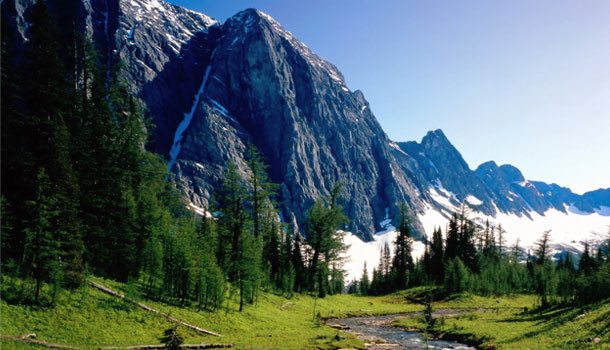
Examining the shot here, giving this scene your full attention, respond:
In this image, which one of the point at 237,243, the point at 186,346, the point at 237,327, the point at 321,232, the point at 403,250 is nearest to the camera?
the point at 186,346

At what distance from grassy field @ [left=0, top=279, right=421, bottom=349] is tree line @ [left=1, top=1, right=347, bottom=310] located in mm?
1404

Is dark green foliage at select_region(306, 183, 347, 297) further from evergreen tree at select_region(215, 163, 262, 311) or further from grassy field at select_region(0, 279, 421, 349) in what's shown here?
grassy field at select_region(0, 279, 421, 349)

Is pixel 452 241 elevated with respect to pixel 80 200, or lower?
lower

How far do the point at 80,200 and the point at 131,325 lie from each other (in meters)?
13.6

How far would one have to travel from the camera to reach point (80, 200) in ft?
98.3

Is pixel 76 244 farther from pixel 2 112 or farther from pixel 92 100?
pixel 92 100

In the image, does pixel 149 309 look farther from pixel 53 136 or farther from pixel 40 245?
pixel 53 136

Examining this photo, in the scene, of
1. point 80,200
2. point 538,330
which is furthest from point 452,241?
point 80,200

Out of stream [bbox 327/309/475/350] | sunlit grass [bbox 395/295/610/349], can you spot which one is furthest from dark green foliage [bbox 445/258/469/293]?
stream [bbox 327/309/475/350]

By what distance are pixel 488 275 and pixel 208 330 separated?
245ft

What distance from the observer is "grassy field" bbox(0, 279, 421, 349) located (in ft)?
59.8

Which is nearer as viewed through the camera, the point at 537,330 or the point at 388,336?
the point at 537,330

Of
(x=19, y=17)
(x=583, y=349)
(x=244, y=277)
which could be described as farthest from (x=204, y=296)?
(x=19, y=17)

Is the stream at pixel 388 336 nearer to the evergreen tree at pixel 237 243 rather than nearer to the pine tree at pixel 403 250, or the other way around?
the evergreen tree at pixel 237 243
